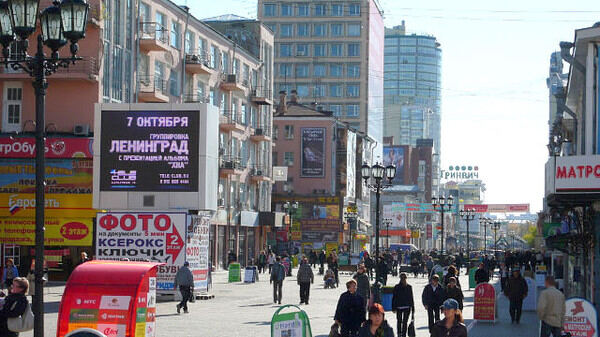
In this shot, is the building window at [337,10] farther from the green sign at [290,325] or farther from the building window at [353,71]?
the green sign at [290,325]

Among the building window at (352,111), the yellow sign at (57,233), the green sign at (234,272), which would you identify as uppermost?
the building window at (352,111)

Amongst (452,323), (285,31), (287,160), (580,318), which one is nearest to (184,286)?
(580,318)

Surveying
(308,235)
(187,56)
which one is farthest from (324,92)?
(187,56)

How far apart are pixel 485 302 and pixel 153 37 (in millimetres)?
29318

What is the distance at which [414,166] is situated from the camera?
630 ft

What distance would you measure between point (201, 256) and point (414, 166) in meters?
156

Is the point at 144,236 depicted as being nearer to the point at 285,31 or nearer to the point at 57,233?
the point at 57,233

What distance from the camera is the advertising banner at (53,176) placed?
46.7 meters

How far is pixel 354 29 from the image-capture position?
127m

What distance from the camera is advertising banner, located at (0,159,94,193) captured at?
46.7 m

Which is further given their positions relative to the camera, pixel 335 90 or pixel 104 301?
pixel 335 90

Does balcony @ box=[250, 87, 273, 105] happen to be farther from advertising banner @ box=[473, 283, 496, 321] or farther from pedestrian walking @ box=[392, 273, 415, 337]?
pedestrian walking @ box=[392, 273, 415, 337]

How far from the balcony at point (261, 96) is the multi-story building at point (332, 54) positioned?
158 feet

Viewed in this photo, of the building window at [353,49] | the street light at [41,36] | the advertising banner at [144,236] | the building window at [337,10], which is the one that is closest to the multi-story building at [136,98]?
the advertising banner at [144,236]
